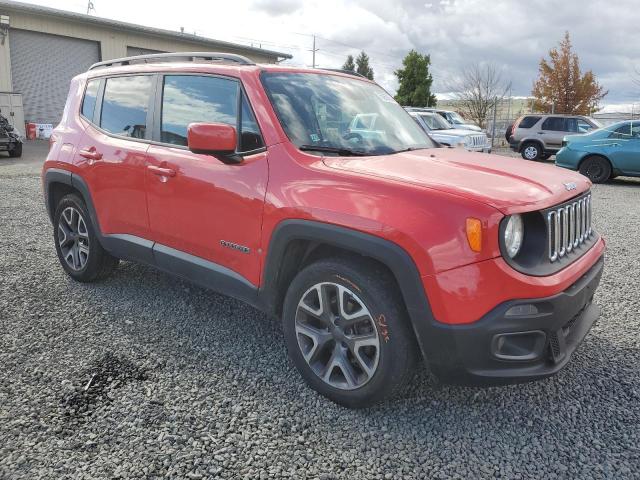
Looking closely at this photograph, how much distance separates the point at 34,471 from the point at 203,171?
1.80m

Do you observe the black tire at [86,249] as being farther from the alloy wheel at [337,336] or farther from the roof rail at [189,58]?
the alloy wheel at [337,336]

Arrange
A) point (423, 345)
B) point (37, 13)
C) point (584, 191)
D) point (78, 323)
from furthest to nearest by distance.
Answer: point (37, 13), point (78, 323), point (584, 191), point (423, 345)

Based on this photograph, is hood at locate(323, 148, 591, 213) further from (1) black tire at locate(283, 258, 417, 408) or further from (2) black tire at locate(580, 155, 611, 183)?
(2) black tire at locate(580, 155, 611, 183)

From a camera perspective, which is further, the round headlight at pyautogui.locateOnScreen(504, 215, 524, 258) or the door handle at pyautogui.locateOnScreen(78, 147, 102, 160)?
the door handle at pyautogui.locateOnScreen(78, 147, 102, 160)

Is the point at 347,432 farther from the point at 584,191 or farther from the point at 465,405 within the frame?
the point at 584,191

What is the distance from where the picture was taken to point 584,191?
312 centimetres

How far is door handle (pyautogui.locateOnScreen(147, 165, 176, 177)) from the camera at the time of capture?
11.5 feet

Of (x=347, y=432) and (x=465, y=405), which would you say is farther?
(x=465, y=405)

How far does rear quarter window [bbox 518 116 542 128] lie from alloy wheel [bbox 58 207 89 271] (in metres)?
17.8

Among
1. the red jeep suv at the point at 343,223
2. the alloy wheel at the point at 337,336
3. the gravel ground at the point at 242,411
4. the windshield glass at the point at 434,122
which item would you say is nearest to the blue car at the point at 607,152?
the windshield glass at the point at 434,122

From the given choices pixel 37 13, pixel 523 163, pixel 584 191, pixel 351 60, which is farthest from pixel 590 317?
pixel 351 60

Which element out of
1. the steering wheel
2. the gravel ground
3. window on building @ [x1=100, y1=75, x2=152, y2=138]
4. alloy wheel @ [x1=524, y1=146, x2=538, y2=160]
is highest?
window on building @ [x1=100, y1=75, x2=152, y2=138]

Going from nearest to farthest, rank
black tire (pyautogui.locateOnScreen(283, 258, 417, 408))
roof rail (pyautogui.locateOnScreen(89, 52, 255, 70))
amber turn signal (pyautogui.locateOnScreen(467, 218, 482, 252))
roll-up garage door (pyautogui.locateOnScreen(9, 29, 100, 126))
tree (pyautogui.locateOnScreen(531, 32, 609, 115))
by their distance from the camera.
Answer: amber turn signal (pyautogui.locateOnScreen(467, 218, 482, 252)) < black tire (pyautogui.locateOnScreen(283, 258, 417, 408)) < roof rail (pyautogui.locateOnScreen(89, 52, 255, 70)) < roll-up garage door (pyautogui.locateOnScreen(9, 29, 100, 126)) < tree (pyautogui.locateOnScreen(531, 32, 609, 115))

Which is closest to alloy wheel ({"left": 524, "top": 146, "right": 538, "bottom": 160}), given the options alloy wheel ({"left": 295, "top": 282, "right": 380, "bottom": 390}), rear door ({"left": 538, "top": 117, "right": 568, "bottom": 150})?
rear door ({"left": 538, "top": 117, "right": 568, "bottom": 150})
